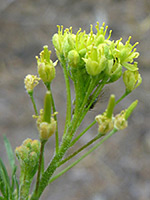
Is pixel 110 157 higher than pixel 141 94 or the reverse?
the reverse

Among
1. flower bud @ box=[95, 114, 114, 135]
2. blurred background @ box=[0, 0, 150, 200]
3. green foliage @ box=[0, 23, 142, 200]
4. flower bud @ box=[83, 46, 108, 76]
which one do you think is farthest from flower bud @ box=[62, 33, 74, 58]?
blurred background @ box=[0, 0, 150, 200]

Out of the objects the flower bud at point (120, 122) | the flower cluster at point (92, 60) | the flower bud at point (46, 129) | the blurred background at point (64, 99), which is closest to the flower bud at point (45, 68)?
the flower cluster at point (92, 60)

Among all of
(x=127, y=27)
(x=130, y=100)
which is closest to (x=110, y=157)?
(x=130, y=100)

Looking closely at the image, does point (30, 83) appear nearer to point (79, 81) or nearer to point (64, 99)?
point (79, 81)

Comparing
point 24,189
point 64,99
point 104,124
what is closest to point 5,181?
point 24,189

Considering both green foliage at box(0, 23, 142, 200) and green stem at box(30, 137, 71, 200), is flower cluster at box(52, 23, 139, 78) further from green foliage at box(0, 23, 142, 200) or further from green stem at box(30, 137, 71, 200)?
green stem at box(30, 137, 71, 200)

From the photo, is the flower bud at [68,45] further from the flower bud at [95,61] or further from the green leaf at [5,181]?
the green leaf at [5,181]

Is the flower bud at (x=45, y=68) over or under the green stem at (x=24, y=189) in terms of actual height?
over

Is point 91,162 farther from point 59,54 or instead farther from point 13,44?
point 59,54
